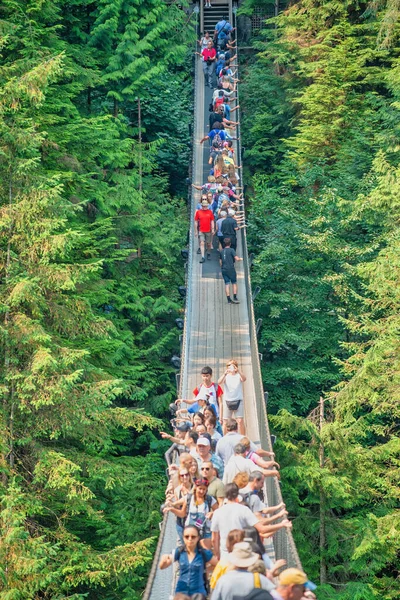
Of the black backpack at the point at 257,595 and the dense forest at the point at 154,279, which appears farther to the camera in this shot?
the dense forest at the point at 154,279

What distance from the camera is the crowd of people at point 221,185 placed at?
1923cm

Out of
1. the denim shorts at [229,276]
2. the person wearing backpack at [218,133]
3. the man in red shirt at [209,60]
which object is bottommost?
the denim shorts at [229,276]

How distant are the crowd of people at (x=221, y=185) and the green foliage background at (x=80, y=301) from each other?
69.3 inches

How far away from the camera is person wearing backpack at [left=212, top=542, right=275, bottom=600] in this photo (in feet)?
24.9

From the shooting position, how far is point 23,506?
15.2m

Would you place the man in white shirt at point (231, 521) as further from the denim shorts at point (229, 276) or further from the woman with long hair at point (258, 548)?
the denim shorts at point (229, 276)

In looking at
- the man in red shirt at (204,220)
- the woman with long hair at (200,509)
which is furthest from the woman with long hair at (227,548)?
the man in red shirt at (204,220)

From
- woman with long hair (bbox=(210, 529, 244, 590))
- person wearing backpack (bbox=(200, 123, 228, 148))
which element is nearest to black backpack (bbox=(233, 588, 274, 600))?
woman with long hair (bbox=(210, 529, 244, 590))

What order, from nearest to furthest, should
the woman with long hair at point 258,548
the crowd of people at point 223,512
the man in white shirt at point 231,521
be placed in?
the crowd of people at point 223,512, the woman with long hair at point 258,548, the man in white shirt at point 231,521

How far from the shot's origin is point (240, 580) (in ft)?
25.1

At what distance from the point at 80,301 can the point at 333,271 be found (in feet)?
27.6

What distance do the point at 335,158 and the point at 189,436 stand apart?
16714 millimetres

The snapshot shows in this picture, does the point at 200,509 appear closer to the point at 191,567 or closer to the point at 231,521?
the point at 231,521

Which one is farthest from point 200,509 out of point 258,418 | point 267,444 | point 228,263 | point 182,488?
point 228,263
